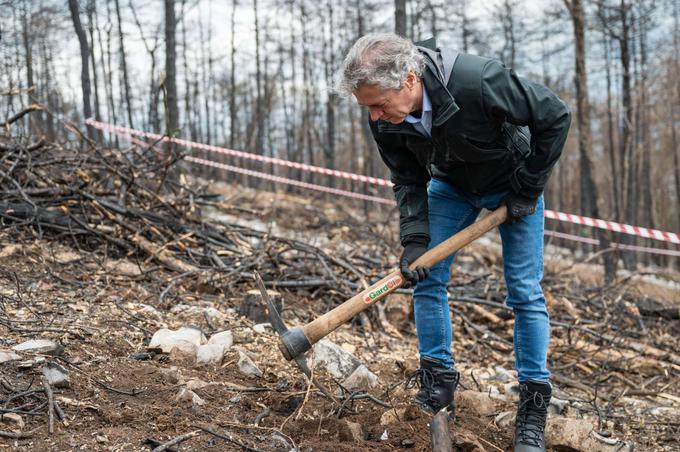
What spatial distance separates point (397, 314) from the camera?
16.4ft

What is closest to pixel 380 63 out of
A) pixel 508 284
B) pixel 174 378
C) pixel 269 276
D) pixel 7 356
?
pixel 508 284

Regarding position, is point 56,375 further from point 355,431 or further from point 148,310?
point 148,310

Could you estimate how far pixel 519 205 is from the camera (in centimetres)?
260

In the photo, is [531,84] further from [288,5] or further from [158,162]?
[288,5]

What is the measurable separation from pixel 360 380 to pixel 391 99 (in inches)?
63.3

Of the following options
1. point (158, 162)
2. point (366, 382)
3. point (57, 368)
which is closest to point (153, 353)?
point (57, 368)

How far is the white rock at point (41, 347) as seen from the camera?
270cm

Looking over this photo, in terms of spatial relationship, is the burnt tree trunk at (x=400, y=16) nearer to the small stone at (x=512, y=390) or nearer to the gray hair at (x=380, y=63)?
the small stone at (x=512, y=390)

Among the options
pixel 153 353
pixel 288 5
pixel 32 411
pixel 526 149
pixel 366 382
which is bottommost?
pixel 366 382

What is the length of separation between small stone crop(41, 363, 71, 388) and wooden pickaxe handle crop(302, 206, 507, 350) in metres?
1.06

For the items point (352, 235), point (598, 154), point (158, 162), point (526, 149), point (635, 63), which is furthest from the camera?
point (598, 154)

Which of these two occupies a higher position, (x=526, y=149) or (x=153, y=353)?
(x=526, y=149)

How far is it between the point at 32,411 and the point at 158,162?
4658 mm

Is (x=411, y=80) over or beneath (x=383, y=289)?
over
